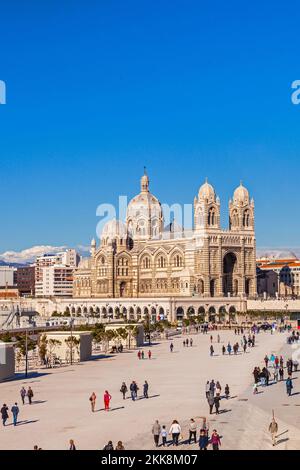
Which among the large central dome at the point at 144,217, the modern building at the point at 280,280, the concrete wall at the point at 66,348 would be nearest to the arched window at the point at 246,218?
the large central dome at the point at 144,217

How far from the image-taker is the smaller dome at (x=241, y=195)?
140375 millimetres

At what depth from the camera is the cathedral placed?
13262 cm

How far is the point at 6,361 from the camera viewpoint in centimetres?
4847

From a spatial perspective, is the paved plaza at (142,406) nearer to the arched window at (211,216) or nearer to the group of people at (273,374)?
the group of people at (273,374)

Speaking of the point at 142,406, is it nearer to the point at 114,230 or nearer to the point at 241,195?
the point at 241,195

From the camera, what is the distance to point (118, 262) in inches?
5861

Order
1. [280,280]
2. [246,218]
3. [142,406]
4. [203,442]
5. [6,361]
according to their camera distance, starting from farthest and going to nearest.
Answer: [280,280]
[246,218]
[6,361]
[142,406]
[203,442]

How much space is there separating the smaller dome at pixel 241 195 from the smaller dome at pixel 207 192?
6028 millimetres

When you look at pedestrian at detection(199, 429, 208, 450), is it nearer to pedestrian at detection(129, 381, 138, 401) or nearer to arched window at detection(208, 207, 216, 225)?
pedestrian at detection(129, 381, 138, 401)

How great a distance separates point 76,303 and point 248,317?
39.7 m

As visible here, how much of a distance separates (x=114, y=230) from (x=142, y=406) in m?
116

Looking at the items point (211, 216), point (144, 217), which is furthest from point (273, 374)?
point (144, 217)

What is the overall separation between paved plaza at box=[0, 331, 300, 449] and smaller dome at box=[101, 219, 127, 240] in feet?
302
